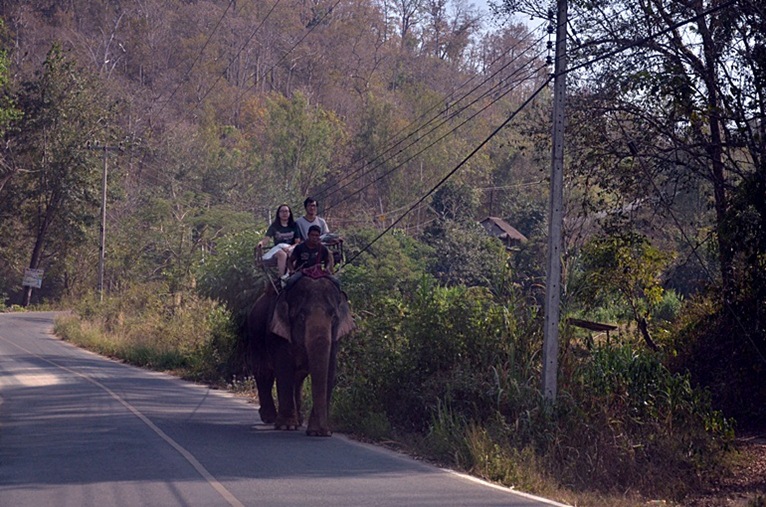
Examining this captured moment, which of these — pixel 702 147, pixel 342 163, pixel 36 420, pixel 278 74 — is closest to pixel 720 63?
pixel 702 147

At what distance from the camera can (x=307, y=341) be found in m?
12.9

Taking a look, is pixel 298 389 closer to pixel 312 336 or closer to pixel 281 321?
pixel 281 321

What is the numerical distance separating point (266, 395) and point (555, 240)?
4.86 meters

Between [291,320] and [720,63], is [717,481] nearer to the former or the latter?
[291,320]

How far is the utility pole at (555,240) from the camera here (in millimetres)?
12492

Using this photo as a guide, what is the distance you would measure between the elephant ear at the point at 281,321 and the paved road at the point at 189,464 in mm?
1339

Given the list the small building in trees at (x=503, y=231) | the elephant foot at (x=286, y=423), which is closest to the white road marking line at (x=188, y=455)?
the elephant foot at (x=286, y=423)

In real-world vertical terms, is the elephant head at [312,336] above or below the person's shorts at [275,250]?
below

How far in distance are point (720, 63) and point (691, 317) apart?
4297 millimetres

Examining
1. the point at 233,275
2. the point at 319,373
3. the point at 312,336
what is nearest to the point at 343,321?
the point at 312,336

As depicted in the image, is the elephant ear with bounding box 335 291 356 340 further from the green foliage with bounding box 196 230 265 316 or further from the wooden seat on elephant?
the green foliage with bounding box 196 230 265 316

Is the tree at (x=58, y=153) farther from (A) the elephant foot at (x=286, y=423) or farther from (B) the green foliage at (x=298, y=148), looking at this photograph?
(A) the elephant foot at (x=286, y=423)

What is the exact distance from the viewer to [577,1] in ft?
56.9

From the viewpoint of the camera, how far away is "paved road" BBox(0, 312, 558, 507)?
904cm
